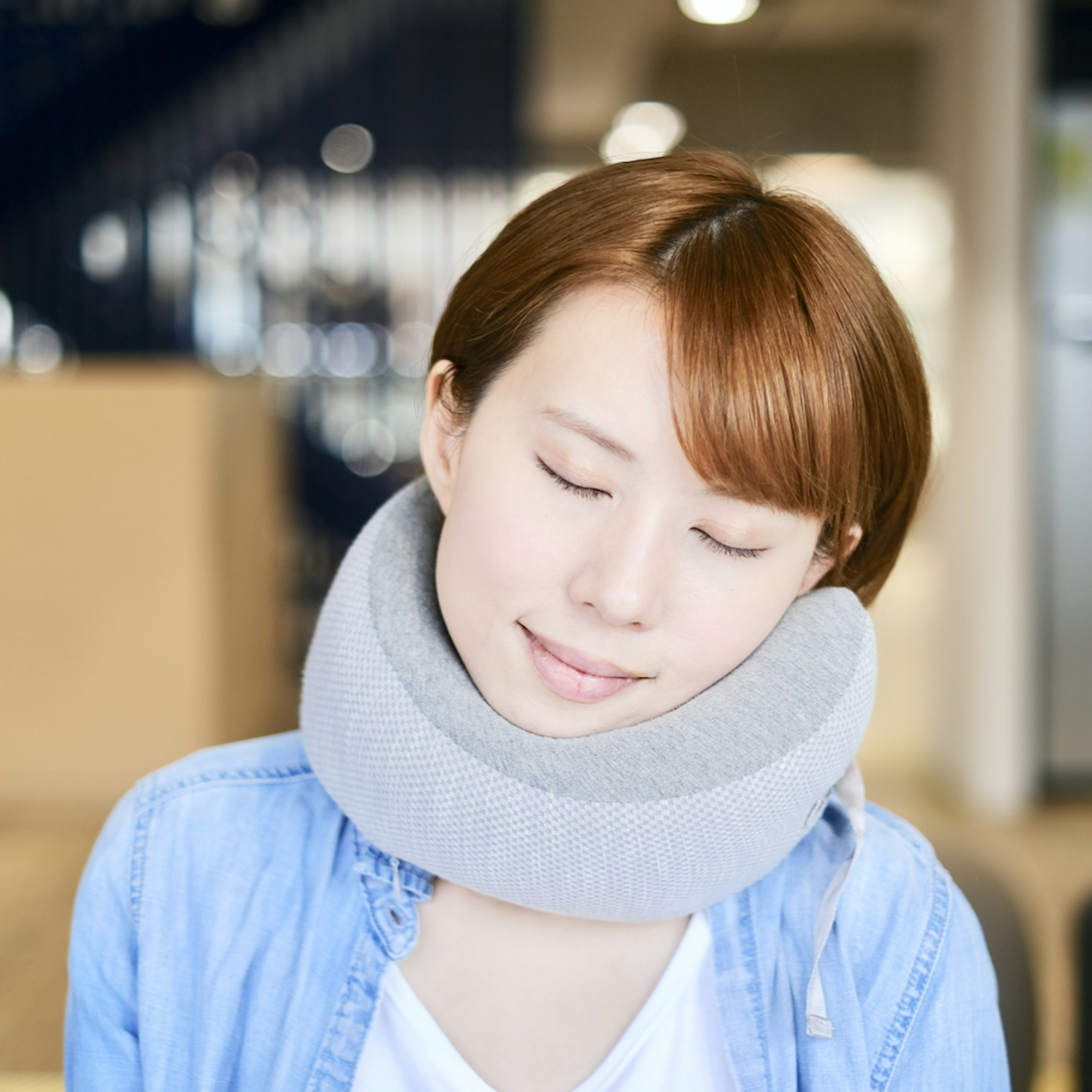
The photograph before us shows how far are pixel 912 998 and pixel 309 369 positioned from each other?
3.99 metres

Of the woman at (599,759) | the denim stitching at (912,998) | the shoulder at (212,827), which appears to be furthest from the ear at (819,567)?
the shoulder at (212,827)

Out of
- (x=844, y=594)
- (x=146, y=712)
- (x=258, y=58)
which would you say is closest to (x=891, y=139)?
(x=258, y=58)

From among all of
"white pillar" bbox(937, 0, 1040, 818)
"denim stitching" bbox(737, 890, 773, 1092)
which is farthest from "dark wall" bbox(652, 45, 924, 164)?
Answer: "denim stitching" bbox(737, 890, 773, 1092)

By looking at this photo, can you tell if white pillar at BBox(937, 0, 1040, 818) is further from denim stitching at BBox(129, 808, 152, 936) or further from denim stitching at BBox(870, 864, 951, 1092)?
denim stitching at BBox(129, 808, 152, 936)

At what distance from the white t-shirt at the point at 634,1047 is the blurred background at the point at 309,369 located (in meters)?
0.66

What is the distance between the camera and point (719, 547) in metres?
0.73

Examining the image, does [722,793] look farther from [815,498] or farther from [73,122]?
[73,122]

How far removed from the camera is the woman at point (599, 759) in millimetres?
709

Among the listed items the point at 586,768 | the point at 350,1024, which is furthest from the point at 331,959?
the point at 586,768

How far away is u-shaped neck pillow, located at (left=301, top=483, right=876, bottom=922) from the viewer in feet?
2.29

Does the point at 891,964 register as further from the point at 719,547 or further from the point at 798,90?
the point at 798,90

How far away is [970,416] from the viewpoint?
326cm

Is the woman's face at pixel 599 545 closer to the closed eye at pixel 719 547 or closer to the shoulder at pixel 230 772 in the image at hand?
the closed eye at pixel 719 547

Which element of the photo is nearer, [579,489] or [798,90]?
[579,489]
